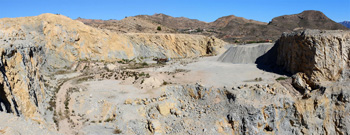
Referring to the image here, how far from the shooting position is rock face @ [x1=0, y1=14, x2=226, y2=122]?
1159 centimetres

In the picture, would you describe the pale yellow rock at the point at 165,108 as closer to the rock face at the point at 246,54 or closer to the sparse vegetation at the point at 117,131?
the sparse vegetation at the point at 117,131

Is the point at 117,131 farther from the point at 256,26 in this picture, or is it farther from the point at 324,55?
the point at 256,26

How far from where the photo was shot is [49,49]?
31.5 m

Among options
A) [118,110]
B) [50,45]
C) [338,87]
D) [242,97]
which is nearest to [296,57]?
[338,87]

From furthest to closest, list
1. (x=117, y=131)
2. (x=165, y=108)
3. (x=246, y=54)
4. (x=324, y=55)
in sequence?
(x=246, y=54)
(x=324, y=55)
(x=165, y=108)
(x=117, y=131)

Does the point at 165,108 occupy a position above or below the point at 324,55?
below

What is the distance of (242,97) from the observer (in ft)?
63.1

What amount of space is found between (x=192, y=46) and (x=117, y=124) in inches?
1433

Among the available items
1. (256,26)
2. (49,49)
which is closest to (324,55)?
(49,49)

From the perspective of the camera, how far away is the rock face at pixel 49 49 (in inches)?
456

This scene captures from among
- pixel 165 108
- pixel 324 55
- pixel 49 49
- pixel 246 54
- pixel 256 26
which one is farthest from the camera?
pixel 256 26

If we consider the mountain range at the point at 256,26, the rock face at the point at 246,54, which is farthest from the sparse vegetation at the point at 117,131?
the mountain range at the point at 256,26

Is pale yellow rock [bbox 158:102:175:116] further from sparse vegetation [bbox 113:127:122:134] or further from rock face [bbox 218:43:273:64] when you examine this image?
rock face [bbox 218:43:273:64]

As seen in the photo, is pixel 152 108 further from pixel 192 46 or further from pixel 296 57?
pixel 192 46
